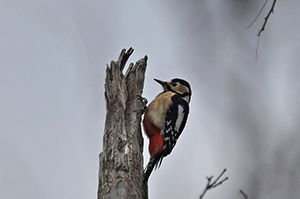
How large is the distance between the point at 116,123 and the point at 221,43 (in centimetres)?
167

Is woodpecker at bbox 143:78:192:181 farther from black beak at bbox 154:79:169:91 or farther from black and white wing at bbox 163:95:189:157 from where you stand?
black beak at bbox 154:79:169:91

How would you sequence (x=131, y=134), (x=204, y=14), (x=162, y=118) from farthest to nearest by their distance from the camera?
(x=162, y=118)
(x=131, y=134)
(x=204, y=14)

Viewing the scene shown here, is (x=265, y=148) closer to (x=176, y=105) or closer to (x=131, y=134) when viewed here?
(x=131, y=134)

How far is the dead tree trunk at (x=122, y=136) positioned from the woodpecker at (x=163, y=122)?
0.31m

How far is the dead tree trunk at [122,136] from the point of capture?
312 centimetres

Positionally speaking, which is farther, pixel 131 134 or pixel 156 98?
pixel 156 98

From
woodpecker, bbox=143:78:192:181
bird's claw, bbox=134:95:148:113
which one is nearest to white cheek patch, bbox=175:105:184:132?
woodpecker, bbox=143:78:192:181

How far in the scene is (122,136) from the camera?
3.39 m

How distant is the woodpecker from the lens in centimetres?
394

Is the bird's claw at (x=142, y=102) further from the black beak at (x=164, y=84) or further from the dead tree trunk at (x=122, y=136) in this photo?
the black beak at (x=164, y=84)

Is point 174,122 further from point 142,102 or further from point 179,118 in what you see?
point 142,102

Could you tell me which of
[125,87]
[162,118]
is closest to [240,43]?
[125,87]

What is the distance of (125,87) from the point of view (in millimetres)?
3711

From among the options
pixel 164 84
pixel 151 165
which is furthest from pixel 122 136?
pixel 164 84
